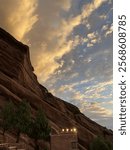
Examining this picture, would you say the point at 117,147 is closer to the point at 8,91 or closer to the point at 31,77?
the point at 8,91

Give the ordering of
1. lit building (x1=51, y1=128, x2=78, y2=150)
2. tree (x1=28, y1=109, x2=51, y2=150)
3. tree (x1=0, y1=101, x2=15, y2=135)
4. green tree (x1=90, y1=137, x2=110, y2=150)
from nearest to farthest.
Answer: tree (x1=0, y1=101, x2=15, y2=135) < lit building (x1=51, y1=128, x2=78, y2=150) < tree (x1=28, y1=109, x2=51, y2=150) < green tree (x1=90, y1=137, x2=110, y2=150)

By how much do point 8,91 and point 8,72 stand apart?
767 cm

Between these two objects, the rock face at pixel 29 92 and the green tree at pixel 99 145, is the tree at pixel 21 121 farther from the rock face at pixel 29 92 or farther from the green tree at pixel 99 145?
the green tree at pixel 99 145

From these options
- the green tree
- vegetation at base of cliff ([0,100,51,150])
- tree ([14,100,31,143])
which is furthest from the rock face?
tree ([14,100,31,143])

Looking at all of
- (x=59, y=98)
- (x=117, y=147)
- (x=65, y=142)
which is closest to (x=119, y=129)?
(x=117, y=147)

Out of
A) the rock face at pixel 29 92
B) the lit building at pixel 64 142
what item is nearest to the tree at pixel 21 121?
the lit building at pixel 64 142

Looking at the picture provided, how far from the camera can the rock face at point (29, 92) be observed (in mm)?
56250

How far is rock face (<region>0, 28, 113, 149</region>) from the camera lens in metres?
56.2

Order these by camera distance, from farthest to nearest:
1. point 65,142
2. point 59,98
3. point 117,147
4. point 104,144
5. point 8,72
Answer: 1. point 59,98
2. point 8,72
3. point 104,144
4. point 65,142
5. point 117,147

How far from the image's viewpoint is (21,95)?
56156 millimetres

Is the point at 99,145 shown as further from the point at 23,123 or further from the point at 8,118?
the point at 8,118

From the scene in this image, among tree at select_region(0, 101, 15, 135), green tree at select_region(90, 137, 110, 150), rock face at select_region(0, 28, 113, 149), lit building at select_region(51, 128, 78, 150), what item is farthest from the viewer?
rock face at select_region(0, 28, 113, 149)

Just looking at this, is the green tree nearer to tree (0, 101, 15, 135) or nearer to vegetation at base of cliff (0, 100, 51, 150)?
vegetation at base of cliff (0, 100, 51, 150)

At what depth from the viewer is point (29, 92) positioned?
5828cm
